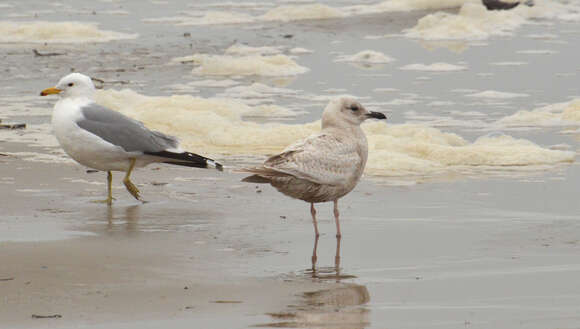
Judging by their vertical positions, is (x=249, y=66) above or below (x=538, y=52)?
below

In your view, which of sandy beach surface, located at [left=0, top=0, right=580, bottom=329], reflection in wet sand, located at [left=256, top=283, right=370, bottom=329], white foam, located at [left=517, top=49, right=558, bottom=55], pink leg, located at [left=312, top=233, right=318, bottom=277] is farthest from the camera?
white foam, located at [left=517, top=49, right=558, bottom=55]

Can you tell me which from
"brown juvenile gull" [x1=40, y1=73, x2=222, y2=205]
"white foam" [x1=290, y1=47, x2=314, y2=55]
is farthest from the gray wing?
"white foam" [x1=290, y1=47, x2=314, y2=55]

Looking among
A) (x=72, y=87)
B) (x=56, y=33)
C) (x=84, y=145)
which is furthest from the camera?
(x=56, y=33)

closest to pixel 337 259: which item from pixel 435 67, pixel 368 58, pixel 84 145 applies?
pixel 84 145

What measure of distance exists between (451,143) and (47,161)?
4.22 meters

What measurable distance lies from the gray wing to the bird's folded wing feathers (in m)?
1.62

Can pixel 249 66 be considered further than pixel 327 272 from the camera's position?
Yes

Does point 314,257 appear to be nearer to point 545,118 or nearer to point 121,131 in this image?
point 121,131

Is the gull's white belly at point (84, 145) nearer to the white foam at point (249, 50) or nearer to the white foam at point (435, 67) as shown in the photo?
the white foam at point (435, 67)

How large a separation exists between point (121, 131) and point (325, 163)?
2.10m

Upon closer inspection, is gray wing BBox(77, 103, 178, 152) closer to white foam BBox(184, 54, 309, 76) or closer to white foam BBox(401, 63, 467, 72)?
white foam BBox(184, 54, 309, 76)

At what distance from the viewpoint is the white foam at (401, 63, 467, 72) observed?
16766mm

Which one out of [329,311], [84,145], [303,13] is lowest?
[329,311]

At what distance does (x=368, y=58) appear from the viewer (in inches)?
695
